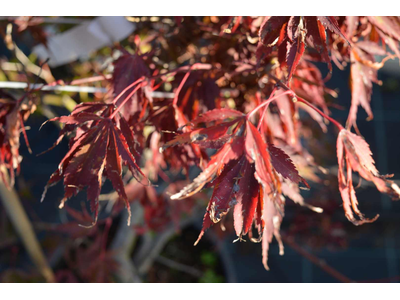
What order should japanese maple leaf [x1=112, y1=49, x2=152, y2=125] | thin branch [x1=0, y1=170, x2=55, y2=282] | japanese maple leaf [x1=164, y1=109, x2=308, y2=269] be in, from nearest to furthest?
japanese maple leaf [x1=164, y1=109, x2=308, y2=269]
japanese maple leaf [x1=112, y1=49, x2=152, y2=125]
thin branch [x1=0, y1=170, x2=55, y2=282]

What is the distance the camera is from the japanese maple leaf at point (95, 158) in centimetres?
52

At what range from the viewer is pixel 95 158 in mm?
528

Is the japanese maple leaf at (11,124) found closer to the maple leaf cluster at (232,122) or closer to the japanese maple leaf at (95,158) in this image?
the maple leaf cluster at (232,122)

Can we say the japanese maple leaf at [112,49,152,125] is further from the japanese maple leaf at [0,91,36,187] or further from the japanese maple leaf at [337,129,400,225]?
the japanese maple leaf at [337,129,400,225]

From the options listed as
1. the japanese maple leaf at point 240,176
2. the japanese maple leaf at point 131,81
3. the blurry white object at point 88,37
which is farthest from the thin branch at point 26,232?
the japanese maple leaf at point 240,176

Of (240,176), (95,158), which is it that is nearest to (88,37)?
(95,158)

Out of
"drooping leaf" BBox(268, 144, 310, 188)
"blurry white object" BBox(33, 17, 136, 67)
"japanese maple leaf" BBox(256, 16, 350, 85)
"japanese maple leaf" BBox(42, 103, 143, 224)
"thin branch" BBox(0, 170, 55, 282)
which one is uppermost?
"japanese maple leaf" BBox(256, 16, 350, 85)

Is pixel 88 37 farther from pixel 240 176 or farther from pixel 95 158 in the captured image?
pixel 240 176

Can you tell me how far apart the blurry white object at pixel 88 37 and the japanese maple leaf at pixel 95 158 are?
0.39m

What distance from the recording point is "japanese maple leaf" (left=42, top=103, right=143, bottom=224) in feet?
1.71

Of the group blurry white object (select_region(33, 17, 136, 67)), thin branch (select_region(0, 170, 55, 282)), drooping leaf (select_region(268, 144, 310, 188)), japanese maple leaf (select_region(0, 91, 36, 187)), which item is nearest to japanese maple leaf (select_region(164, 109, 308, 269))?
drooping leaf (select_region(268, 144, 310, 188))

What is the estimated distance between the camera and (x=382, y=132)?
309 cm
